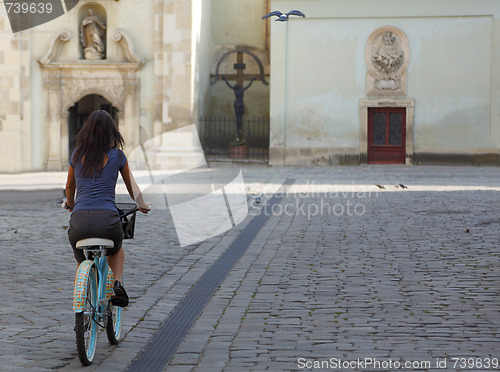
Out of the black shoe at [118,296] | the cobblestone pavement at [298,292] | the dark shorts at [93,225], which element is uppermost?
the dark shorts at [93,225]

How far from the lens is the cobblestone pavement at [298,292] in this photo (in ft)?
17.0

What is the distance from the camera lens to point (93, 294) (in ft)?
16.5

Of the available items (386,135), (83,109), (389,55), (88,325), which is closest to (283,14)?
(389,55)

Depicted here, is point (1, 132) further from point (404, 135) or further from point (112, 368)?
point (112, 368)

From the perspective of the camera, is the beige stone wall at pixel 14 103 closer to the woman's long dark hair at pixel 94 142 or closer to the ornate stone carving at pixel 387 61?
the ornate stone carving at pixel 387 61

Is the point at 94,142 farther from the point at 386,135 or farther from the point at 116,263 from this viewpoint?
the point at 386,135

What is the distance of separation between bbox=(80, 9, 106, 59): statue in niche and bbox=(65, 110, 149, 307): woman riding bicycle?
25.2m

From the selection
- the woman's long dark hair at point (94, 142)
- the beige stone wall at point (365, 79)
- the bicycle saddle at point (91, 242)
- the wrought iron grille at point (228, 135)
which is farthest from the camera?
the wrought iron grille at point (228, 135)

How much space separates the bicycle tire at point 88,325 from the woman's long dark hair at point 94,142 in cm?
63

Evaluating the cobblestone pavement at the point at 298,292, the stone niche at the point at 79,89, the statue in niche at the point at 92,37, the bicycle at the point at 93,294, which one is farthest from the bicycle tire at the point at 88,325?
the statue in niche at the point at 92,37

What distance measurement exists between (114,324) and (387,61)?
2577 centimetres

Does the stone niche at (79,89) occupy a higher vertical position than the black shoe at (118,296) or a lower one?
higher

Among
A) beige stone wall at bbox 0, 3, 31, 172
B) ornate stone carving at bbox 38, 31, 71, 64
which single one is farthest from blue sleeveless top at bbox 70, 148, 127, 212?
ornate stone carving at bbox 38, 31, 71, 64

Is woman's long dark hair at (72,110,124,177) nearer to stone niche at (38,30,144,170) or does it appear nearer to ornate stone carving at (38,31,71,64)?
stone niche at (38,30,144,170)
